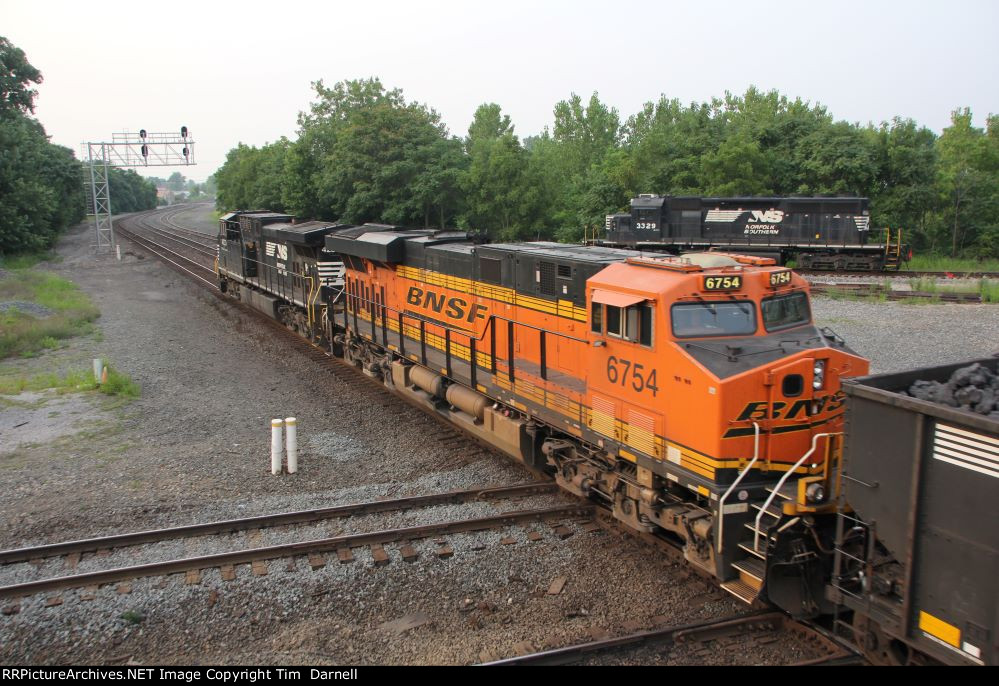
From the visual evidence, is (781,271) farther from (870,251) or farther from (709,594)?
(870,251)

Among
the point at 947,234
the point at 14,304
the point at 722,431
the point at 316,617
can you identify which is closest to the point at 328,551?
the point at 316,617

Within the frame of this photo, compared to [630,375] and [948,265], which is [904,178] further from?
[630,375]

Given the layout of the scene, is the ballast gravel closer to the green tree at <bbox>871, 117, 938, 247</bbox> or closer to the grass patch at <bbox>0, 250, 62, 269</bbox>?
the green tree at <bbox>871, 117, 938, 247</bbox>

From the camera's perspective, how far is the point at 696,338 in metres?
7.23

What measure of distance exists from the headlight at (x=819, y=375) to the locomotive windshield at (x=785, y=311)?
2.35 ft

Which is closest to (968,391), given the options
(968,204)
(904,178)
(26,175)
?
(904,178)

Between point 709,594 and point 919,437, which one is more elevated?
point 919,437

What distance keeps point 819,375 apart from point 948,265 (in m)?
29.6

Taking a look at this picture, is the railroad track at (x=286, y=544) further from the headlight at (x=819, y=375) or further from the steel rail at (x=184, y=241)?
the steel rail at (x=184, y=241)

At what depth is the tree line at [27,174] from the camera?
119 ft

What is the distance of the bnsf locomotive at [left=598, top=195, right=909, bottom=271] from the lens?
98.1ft

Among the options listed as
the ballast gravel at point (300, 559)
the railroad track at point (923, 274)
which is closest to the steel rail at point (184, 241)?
the ballast gravel at point (300, 559)

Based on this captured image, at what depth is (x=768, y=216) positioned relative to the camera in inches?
1233

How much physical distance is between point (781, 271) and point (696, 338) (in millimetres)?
1300
